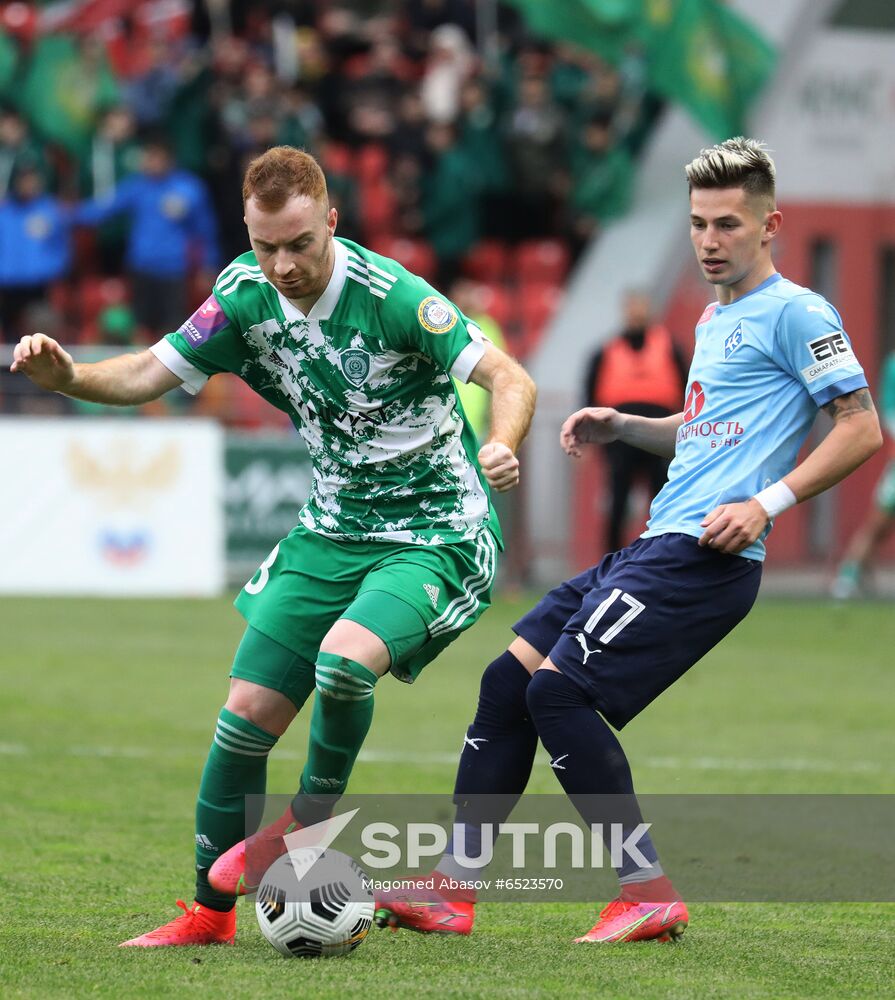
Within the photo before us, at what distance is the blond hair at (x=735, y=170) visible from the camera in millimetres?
4891

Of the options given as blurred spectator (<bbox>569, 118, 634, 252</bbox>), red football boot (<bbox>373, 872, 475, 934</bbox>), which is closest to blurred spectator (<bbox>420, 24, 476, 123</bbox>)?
blurred spectator (<bbox>569, 118, 634, 252</bbox>)

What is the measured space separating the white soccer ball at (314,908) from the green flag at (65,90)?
14279mm

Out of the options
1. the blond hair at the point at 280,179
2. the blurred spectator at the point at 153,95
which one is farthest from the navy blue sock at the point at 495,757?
the blurred spectator at the point at 153,95

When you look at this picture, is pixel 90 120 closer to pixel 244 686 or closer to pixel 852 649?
pixel 852 649

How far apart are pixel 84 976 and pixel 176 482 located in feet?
38.0

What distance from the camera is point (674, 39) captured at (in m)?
17.8

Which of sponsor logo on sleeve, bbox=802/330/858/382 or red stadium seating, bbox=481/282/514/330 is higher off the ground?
red stadium seating, bbox=481/282/514/330

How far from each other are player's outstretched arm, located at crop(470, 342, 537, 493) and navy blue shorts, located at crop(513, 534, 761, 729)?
0.46 metres

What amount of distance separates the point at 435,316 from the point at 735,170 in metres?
0.91

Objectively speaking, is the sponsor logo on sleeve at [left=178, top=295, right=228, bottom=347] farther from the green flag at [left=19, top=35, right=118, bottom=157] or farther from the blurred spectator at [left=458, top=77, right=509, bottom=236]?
the blurred spectator at [left=458, top=77, right=509, bottom=236]

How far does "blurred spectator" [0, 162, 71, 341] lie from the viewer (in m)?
17.0

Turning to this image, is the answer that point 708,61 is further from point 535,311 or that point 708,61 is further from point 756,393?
point 756,393

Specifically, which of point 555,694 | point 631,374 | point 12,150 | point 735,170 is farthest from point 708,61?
point 555,694

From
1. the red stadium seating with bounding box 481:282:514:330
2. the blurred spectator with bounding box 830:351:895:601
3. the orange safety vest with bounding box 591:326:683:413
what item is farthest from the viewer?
the red stadium seating with bounding box 481:282:514:330
